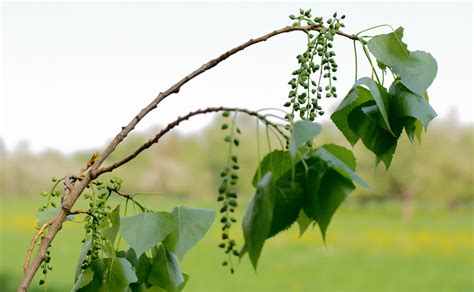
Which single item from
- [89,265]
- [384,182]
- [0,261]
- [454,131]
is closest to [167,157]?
[384,182]

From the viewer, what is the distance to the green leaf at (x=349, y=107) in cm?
94

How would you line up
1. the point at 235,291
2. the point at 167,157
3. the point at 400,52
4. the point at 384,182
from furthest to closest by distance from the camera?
the point at 167,157, the point at 384,182, the point at 235,291, the point at 400,52

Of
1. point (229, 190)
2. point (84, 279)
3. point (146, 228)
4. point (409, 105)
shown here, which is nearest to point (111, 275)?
point (84, 279)

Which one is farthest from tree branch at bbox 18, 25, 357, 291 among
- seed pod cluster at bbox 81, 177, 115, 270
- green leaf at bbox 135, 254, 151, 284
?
green leaf at bbox 135, 254, 151, 284

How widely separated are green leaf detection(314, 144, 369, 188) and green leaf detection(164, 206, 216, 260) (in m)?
0.21

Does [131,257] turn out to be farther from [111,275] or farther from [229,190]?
[229,190]

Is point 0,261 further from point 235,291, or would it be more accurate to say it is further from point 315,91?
point 315,91

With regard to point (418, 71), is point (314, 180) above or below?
below

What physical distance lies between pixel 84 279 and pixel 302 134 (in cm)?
44

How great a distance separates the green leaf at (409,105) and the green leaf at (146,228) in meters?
0.35

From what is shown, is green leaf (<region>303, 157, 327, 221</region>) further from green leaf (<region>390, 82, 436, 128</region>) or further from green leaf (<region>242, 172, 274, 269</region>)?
green leaf (<region>390, 82, 436, 128</region>)

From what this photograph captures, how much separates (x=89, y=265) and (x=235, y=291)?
10.8 metres

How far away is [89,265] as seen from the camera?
1.02 meters

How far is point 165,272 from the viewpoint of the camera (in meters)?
1.02
